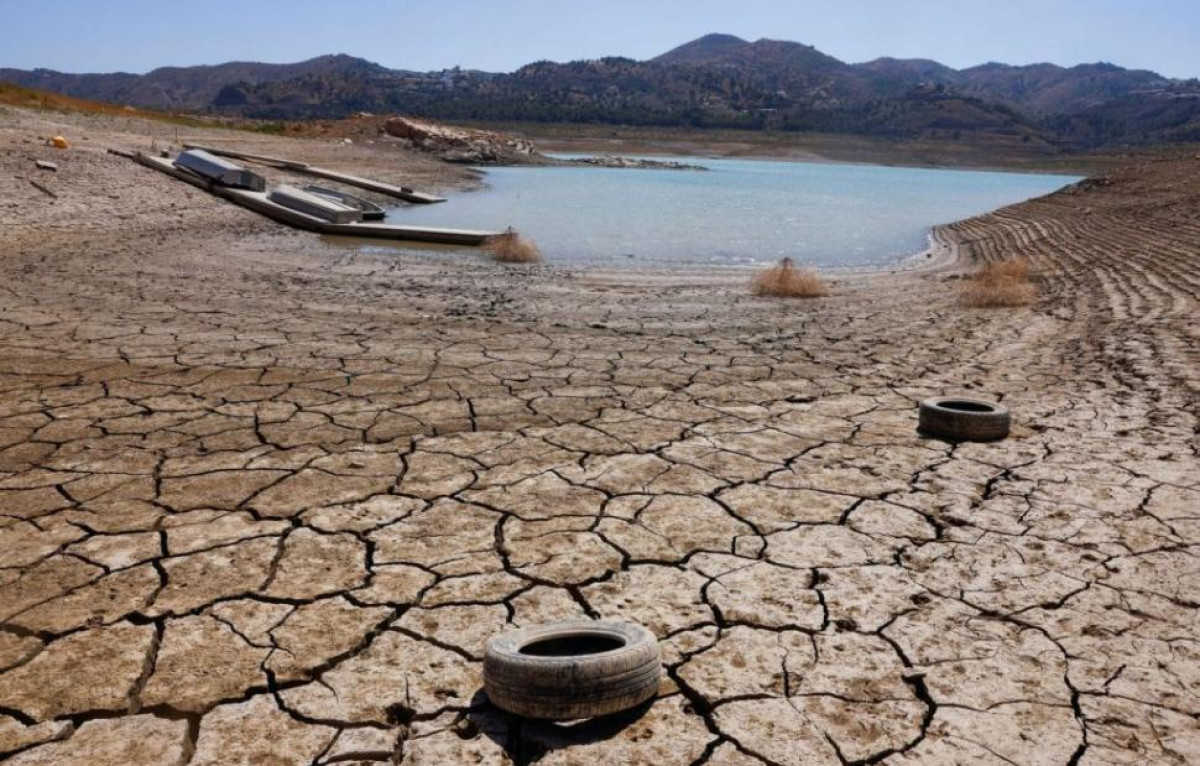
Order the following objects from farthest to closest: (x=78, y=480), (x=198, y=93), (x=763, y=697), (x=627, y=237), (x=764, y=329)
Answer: (x=198, y=93), (x=627, y=237), (x=764, y=329), (x=78, y=480), (x=763, y=697)

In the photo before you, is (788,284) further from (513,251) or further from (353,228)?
(353,228)

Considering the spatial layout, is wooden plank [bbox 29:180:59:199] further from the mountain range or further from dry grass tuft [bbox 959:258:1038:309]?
the mountain range

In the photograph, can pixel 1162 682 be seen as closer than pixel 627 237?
Yes

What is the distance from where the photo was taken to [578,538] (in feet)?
10.9

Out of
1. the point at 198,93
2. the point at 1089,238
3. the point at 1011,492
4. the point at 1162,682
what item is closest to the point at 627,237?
the point at 1089,238

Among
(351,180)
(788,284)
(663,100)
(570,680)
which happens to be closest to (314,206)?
(351,180)

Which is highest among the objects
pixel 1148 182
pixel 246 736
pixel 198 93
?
pixel 198 93

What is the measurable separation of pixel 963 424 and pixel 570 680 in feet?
10.1

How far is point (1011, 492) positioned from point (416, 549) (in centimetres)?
267

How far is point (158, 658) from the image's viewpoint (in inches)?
97.8

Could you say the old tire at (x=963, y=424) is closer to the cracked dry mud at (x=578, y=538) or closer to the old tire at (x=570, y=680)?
the cracked dry mud at (x=578, y=538)

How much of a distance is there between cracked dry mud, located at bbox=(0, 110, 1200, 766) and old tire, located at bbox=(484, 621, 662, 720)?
0.08 meters

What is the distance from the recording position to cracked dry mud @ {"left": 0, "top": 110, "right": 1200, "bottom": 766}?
2287 mm

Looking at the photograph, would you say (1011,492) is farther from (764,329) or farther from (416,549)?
(764,329)
